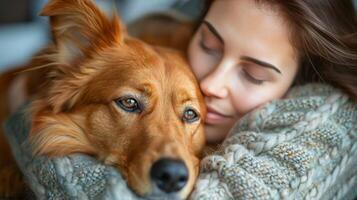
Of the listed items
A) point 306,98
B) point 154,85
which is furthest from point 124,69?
point 306,98

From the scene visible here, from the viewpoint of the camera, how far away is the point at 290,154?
5.10ft

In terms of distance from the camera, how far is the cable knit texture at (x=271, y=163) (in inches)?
58.2

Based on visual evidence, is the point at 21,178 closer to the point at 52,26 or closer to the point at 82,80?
the point at 82,80

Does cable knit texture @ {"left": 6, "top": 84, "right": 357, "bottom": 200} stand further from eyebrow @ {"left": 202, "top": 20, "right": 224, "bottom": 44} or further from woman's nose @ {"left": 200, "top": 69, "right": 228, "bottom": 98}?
eyebrow @ {"left": 202, "top": 20, "right": 224, "bottom": 44}

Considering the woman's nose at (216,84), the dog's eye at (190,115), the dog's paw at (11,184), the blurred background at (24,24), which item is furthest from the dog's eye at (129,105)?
the blurred background at (24,24)

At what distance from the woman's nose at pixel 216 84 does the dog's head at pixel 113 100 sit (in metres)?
0.06

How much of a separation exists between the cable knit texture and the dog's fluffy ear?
0.45m

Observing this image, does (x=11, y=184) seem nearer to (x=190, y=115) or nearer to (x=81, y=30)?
(x=81, y=30)

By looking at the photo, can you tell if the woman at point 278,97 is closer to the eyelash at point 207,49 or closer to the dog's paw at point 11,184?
the eyelash at point 207,49

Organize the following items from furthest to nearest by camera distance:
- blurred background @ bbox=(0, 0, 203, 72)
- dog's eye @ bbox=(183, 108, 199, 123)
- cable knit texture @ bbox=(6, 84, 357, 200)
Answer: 1. blurred background @ bbox=(0, 0, 203, 72)
2. dog's eye @ bbox=(183, 108, 199, 123)
3. cable knit texture @ bbox=(6, 84, 357, 200)

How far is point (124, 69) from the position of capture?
6.15 ft

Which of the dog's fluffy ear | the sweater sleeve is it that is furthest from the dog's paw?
the sweater sleeve

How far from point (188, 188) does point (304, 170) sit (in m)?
0.39

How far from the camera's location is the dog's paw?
6.71ft
